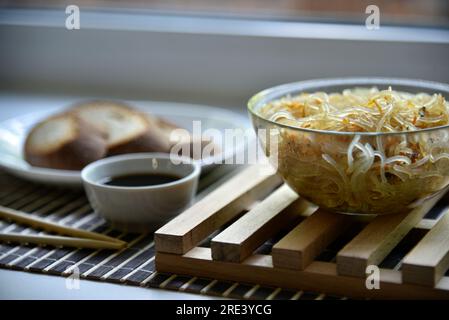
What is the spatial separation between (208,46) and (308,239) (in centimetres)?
80

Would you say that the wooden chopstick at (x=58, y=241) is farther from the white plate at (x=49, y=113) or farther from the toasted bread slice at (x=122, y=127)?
the toasted bread slice at (x=122, y=127)

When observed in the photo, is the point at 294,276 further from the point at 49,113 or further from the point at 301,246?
the point at 49,113

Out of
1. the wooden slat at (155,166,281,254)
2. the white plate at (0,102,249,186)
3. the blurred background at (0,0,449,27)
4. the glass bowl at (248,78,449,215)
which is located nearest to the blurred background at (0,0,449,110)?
the blurred background at (0,0,449,27)

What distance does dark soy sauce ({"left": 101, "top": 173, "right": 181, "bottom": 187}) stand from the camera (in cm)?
103

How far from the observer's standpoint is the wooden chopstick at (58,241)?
3.08 ft

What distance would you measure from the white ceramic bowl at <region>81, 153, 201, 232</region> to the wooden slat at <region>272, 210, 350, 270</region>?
7.1 inches

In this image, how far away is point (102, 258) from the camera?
915mm

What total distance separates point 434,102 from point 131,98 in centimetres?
86

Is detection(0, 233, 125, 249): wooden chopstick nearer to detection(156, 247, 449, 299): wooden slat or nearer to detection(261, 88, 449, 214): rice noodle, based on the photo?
detection(156, 247, 449, 299): wooden slat

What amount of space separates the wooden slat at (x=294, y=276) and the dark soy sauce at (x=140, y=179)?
0.58 feet

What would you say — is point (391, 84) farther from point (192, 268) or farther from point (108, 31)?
point (108, 31)

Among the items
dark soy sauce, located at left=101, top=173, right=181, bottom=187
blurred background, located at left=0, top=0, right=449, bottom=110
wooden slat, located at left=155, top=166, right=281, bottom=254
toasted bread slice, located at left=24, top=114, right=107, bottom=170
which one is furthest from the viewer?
blurred background, located at left=0, top=0, right=449, bottom=110
